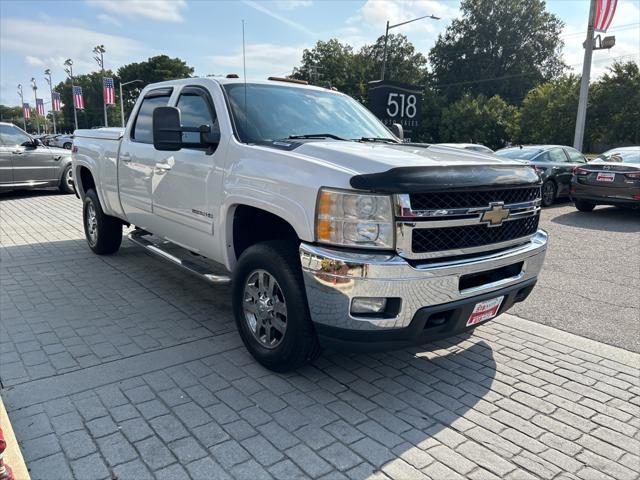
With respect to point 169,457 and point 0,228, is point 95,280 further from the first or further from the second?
point 0,228

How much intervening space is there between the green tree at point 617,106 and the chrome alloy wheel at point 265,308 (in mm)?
36384

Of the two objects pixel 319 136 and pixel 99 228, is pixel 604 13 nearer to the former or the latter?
pixel 319 136

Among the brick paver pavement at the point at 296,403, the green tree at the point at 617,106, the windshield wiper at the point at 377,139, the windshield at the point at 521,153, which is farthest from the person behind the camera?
the green tree at the point at 617,106

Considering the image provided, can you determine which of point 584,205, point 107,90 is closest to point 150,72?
point 107,90

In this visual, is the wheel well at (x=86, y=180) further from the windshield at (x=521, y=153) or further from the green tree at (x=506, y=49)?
the green tree at (x=506, y=49)

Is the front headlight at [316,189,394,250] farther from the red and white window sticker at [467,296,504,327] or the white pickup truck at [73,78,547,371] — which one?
the red and white window sticker at [467,296,504,327]

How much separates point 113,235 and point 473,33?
2832 inches

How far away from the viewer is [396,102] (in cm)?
845

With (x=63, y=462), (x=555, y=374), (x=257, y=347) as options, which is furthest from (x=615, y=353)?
(x=63, y=462)

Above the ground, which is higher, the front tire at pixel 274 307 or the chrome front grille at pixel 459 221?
the chrome front grille at pixel 459 221

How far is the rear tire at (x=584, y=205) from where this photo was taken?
11.6 meters

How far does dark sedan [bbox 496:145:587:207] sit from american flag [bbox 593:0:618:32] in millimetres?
8155

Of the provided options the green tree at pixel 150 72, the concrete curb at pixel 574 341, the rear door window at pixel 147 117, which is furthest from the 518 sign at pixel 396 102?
the green tree at pixel 150 72

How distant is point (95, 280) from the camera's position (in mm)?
5801
